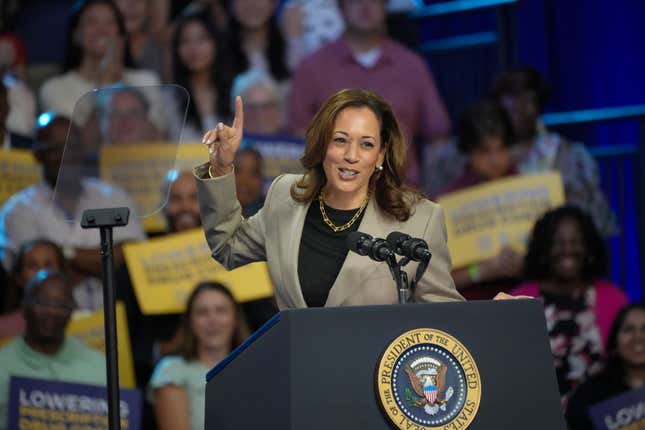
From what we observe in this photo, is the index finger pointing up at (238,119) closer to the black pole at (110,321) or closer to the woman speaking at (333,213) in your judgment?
the woman speaking at (333,213)

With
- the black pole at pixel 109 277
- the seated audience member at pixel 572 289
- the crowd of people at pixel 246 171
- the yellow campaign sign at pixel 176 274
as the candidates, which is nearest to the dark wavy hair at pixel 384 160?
the black pole at pixel 109 277

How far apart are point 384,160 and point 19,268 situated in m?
2.87

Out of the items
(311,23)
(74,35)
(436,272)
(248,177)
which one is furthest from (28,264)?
(436,272)

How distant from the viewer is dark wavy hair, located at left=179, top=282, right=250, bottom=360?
5172mm

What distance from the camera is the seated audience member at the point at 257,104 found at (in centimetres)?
618

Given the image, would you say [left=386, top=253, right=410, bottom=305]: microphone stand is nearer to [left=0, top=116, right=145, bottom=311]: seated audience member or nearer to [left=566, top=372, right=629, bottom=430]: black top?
[left=566, top=372, right=629, bottom=430]: black top

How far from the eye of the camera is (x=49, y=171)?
5.55 meters

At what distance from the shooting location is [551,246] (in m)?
5.52

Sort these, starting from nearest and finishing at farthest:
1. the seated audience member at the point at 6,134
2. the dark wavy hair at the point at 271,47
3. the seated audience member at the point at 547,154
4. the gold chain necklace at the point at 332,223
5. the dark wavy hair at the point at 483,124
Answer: the gold chain necklace at the point at 332,223 → the seated audience member at the point at 6,134 → the dark wavy hair at the point at 483,124 → the seated audience member at the point at 547,154 → the dark wavy hair at the point at 271,47

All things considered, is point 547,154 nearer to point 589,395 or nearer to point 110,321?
point 589,395

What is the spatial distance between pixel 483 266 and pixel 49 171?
6.84 feet

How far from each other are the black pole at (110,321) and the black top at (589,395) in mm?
2709

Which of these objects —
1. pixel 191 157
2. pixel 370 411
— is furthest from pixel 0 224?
pixel 370 411

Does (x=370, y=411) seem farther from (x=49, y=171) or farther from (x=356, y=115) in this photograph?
(x=49, y=171)
